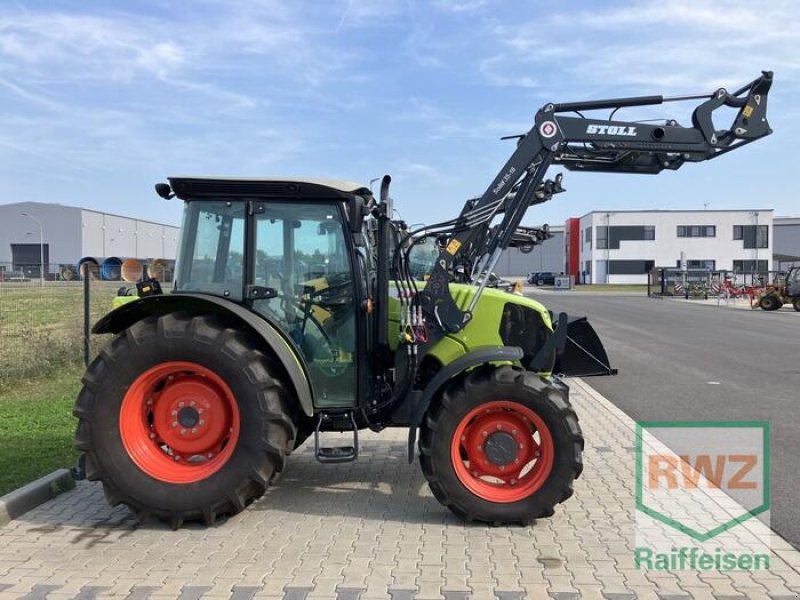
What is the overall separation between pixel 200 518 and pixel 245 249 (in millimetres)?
1846

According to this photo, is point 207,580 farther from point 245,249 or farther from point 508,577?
point 245,249

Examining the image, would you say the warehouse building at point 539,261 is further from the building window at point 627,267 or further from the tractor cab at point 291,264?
the tractor cab at point 291,264

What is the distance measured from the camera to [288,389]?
4.83 m

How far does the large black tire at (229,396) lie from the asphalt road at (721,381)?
11.6 ft

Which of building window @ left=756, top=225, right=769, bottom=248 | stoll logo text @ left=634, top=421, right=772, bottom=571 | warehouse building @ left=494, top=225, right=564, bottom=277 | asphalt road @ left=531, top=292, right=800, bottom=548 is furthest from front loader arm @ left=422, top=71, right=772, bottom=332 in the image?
warehouse building @ left=494, top=225, right=564, bottom=277

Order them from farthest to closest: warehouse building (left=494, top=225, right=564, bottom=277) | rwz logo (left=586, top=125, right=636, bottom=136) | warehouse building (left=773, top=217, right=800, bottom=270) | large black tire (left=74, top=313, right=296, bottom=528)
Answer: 1. warehouse building (left=494, top=225, right=564, bottom=277)
2. warehouse building (left=773, top=217, right=800, bottom=270)
3. rwz logo (left=586, top=125, right=636, bottom=136)
4. large black tire (left=74, top=313, right=296, bottom=528)

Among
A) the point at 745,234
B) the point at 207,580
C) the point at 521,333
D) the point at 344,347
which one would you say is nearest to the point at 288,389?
the point at 344,347

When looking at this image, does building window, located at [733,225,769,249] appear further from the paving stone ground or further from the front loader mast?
the paving stone ground

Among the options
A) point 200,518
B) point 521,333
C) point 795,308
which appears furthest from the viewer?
point 795,308

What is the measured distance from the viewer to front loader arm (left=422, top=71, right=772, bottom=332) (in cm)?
533

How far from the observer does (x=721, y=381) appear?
11570mm

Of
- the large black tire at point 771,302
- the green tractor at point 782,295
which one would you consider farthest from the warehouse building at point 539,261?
the large black tire at point 771,302

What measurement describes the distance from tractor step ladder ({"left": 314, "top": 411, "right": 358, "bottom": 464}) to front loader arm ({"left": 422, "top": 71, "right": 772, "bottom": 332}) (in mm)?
1218

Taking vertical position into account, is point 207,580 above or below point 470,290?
below
